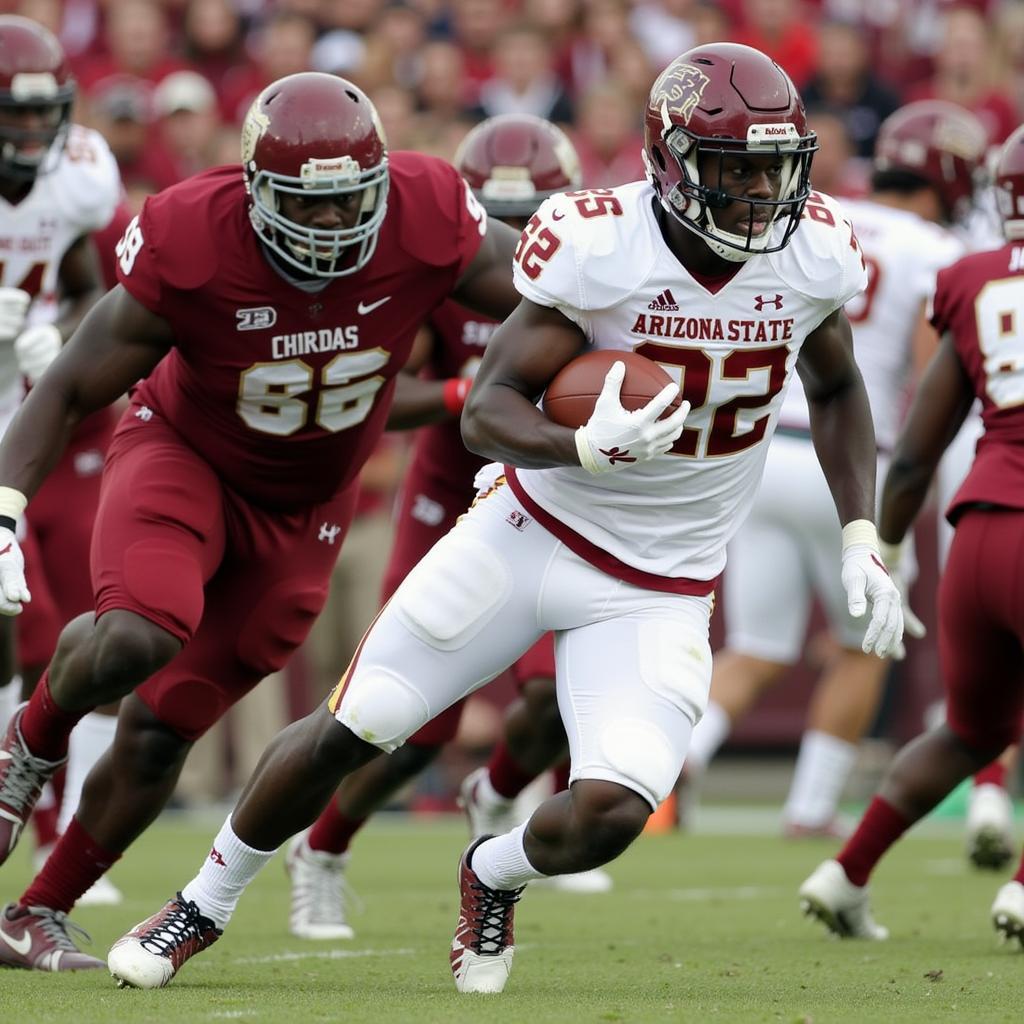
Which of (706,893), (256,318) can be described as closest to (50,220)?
(256,318)

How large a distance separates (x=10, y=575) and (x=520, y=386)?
105 centimetres

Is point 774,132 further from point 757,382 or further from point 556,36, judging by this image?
point 556,36

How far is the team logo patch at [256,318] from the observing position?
4.18 m

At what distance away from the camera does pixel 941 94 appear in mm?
11359

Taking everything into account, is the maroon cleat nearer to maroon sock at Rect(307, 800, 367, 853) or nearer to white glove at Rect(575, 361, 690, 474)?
maroon sock at Rect(307, 800, 367, 853)

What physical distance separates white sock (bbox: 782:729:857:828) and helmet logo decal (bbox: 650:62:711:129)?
3.96 meters

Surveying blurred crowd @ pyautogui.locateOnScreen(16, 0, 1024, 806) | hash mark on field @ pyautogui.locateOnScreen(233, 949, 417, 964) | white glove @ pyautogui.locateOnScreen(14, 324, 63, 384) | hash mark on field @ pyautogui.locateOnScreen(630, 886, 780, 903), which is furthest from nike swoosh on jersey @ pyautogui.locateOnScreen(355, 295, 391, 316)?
blurred crowd @ pyautogui.locateOnScreen(16, 0, 1024, 806)

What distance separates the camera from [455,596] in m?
3.80

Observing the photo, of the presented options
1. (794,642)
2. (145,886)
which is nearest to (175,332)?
(145,886)

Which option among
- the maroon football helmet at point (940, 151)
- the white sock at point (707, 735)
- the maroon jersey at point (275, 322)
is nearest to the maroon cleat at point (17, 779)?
the maroon jersey at point (275, 322)

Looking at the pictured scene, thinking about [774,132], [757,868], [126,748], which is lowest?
[757,868]

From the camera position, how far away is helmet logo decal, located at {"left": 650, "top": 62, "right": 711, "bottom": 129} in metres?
3.83

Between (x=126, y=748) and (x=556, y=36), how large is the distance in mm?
8525

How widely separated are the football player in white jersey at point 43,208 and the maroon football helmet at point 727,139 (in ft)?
6.64
